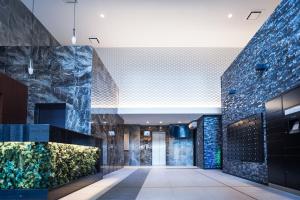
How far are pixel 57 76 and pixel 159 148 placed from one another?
43.3 ft

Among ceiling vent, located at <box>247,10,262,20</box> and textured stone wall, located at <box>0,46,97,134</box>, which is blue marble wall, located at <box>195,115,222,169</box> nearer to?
ceiling vent, located at <box>247,10,262,20</box>

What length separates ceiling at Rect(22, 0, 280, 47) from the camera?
11688mm

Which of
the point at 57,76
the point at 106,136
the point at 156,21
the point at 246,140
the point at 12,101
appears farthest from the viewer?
the point at 156,21

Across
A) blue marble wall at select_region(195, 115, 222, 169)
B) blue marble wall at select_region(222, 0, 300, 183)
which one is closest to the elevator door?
blue marble wall at select_region(195, 115, 222, 169)

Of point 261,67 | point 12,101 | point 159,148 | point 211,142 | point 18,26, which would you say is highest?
point 18,26

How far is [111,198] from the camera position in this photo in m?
6.45

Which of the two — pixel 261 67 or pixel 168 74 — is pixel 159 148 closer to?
pixel 168 74

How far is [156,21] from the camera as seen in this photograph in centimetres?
1321

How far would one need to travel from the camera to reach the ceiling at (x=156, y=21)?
1169 cm

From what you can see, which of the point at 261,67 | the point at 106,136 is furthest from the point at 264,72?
the point at 106,136

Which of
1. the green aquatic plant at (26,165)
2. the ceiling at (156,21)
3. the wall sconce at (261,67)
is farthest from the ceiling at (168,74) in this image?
the green aquatic plant at (26,165)

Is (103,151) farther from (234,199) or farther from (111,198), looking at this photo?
(234,199)

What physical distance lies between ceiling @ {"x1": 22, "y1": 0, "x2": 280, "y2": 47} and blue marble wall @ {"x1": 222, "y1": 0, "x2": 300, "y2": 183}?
2101mm

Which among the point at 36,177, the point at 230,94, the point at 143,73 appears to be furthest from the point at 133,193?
the point at 143,73
